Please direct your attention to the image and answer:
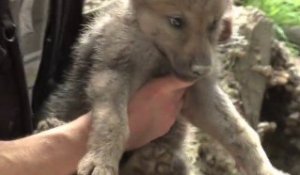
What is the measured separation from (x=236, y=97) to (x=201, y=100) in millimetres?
794

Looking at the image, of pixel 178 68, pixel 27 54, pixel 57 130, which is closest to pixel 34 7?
pixel 27 54

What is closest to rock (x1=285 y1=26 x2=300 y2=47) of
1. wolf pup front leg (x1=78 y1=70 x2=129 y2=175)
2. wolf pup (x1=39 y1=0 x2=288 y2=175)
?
wolf pup (x1=39 y1=0 x2=288 y2=175)

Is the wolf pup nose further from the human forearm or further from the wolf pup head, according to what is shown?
the human forearm

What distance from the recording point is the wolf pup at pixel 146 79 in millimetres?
2049

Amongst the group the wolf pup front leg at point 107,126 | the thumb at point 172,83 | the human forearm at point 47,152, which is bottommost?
the human forearm at point 47,152

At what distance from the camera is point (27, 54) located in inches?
97.0

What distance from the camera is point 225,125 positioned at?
2266 millimetres

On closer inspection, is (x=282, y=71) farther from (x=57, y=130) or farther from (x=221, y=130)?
(x=57, y=130)

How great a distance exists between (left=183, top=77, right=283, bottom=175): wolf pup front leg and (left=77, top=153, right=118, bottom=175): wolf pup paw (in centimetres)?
41

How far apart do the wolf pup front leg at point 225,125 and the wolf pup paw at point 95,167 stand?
41 centimetres

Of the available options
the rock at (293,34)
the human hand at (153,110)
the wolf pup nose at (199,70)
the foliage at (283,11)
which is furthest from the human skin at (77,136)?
the rock at (293,34)

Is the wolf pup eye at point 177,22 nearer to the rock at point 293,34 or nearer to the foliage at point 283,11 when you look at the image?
the foliage at point 283,11

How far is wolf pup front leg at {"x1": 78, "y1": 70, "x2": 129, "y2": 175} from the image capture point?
2004mm

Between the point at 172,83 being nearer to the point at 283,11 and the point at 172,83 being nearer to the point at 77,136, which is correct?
the point at 77,136
